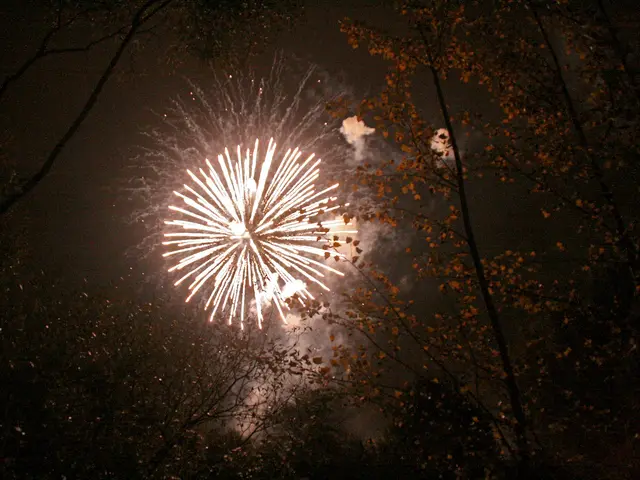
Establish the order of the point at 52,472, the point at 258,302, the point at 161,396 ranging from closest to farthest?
the point at 52,472 → the point at 161,396 → the point at 258,302

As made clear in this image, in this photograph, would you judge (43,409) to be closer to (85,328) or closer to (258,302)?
(85,328)

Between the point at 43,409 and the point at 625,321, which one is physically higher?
the point at 43,409

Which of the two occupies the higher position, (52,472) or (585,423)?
(52,472)

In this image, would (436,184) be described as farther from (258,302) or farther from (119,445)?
(258,302)

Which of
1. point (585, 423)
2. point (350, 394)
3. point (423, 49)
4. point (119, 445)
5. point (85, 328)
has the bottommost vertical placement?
point (585, 423)

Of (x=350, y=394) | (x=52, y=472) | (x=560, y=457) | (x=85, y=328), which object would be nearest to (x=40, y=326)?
(x=85, y=328)

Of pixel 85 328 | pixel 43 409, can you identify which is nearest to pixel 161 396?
pixel 85 328

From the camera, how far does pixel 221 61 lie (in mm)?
10086

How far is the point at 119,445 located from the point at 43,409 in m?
2.25

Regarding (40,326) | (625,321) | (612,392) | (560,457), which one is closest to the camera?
(625,321)

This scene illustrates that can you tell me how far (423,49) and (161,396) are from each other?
550 inches

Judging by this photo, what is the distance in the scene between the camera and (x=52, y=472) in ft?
36.2

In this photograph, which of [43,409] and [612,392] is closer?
[43,409]

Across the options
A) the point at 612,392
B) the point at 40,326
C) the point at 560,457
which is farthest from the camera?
the point at 612,392
